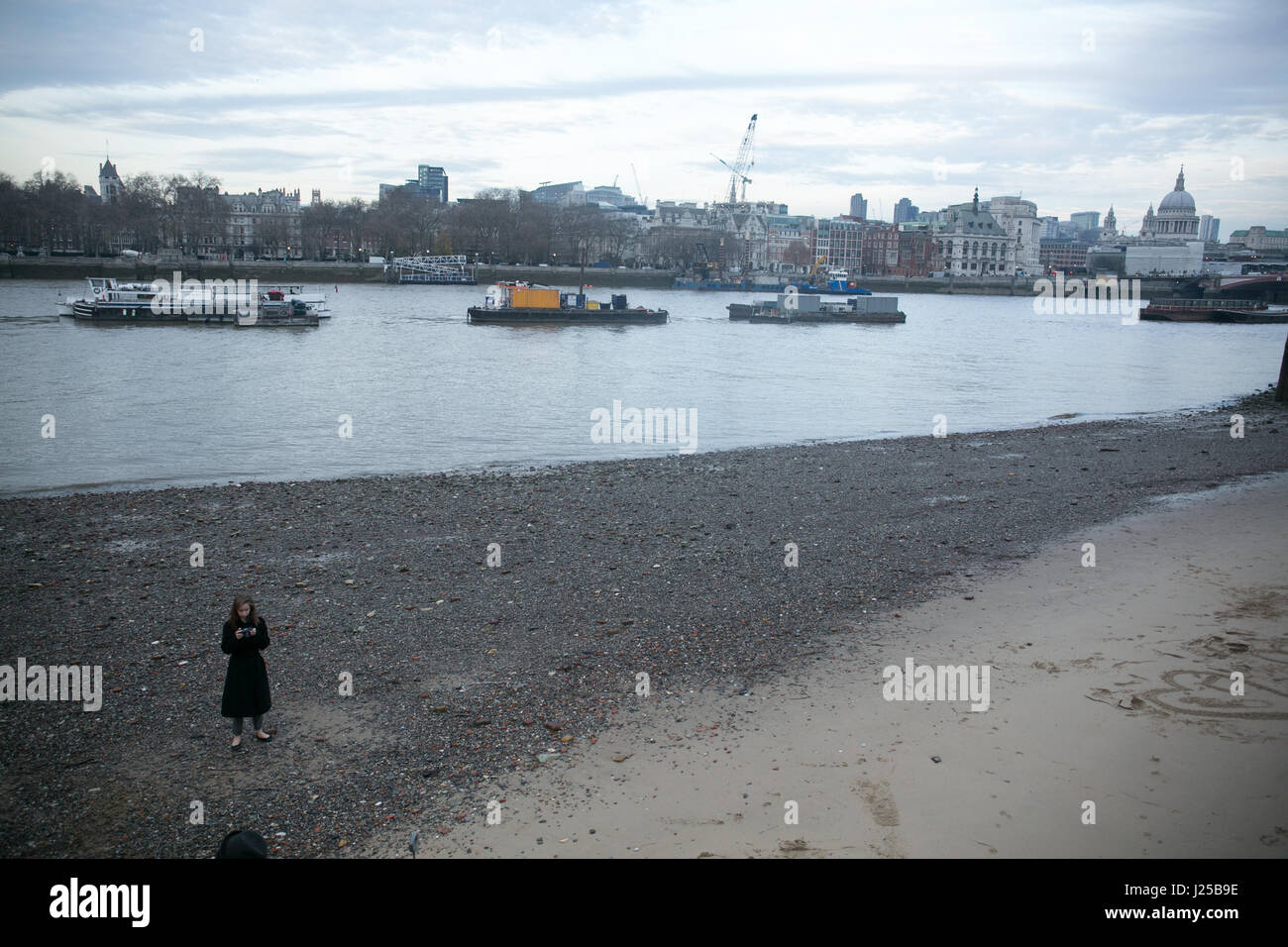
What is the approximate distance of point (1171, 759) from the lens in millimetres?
6535

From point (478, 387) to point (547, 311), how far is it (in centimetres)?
3195

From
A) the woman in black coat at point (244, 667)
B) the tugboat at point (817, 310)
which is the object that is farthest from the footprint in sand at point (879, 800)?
the tugboat at point (817, 310)

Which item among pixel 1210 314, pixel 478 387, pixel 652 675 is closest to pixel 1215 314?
pixel 1210 314

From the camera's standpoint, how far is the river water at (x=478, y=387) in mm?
21578

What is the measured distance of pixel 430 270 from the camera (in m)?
118

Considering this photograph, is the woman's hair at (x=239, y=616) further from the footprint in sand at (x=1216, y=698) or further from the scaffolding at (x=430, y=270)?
the scaffolding at (x=430, y=270)

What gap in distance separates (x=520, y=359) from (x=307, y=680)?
38.0m

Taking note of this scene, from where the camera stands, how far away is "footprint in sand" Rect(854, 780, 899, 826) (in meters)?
5.87

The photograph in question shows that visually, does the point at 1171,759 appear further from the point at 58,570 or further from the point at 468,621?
the point at 58,570

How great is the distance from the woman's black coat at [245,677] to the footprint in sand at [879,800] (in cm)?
421

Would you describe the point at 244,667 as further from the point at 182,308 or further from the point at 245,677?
the point at 182,308

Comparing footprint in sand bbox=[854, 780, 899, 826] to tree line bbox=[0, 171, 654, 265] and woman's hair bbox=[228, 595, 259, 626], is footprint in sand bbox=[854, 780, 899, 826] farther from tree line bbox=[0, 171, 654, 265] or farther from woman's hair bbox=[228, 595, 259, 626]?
tree line bbox=[0, 171, 654, 265]

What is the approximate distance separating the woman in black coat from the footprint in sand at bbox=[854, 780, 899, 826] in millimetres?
4210
